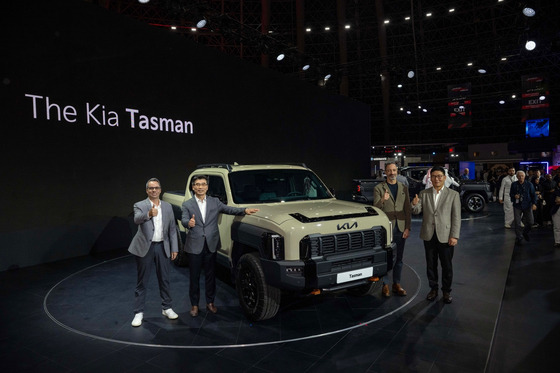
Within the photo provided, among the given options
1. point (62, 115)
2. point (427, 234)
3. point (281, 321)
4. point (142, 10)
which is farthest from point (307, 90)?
point (142, 10)

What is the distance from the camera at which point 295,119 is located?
13.2 metres

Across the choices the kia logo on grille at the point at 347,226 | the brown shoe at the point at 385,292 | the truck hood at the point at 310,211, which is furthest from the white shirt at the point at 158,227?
the brown shoe at the point at 385,292

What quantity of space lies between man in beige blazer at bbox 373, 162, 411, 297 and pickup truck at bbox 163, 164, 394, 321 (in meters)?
0.44

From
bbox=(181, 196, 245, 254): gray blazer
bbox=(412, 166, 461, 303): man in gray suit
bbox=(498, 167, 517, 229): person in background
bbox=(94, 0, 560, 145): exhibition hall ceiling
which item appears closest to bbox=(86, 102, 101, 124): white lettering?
bbox=(181, 196, 245, 254): gray blazer

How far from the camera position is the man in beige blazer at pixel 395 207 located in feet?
14.6

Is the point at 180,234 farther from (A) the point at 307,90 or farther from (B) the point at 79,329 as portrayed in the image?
(A) the point at 307,90

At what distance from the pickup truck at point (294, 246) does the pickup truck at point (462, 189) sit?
337 inches

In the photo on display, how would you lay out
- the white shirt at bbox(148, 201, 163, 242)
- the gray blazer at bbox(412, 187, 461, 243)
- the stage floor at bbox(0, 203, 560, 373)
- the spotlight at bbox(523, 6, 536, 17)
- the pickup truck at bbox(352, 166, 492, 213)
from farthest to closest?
1. the pickup truck at bbox(352, 166, 492, 213)
2. the spotlight at bbox(523, 6, 536, 17)
3. the gray blazer at bbox(412, 187, 461, 243)
4. the white shirt at bbox(148, 201, 163, 242)
5. the stage floor at bbox(0, 203, 560, 373)

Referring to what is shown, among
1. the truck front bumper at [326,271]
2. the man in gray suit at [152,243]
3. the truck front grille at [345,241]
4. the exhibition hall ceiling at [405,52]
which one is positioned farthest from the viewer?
the exhibition hall ceiling at [405,52]

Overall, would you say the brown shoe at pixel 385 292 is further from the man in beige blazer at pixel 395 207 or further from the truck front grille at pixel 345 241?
the truck front grille at pixel 345 241

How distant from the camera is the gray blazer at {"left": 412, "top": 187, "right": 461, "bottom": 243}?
420cm

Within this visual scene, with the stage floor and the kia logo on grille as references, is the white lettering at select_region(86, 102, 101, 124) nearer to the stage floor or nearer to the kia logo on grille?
the stage floor

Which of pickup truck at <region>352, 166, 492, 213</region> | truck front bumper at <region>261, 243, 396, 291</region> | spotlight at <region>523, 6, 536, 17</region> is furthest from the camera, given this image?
pickup truck at <region>352, 166, 492, 213</region>

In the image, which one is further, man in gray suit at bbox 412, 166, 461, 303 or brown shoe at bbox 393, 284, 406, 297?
brown shoe at bbox 393, 284, 406, 297
